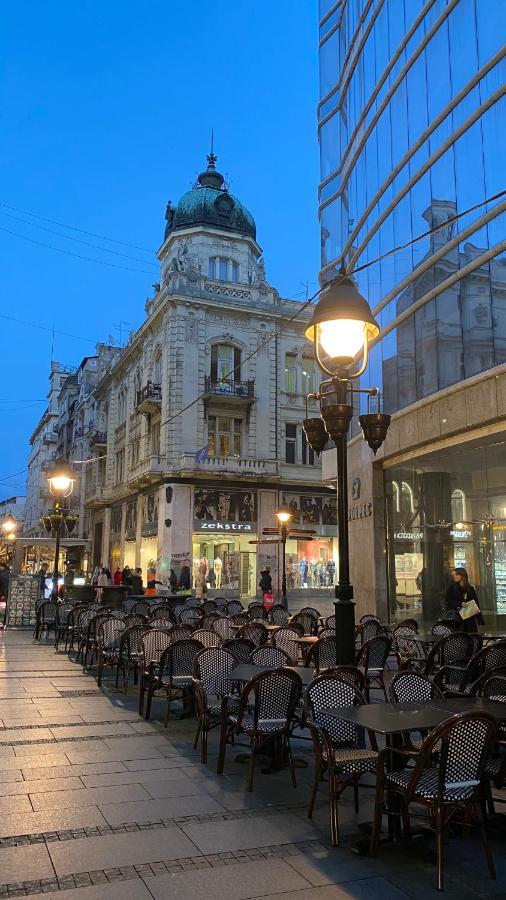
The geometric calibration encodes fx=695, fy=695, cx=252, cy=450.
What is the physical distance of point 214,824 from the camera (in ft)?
16.2

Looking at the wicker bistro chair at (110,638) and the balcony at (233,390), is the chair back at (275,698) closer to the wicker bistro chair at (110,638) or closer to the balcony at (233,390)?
the wicker bistro chair at (110,638)

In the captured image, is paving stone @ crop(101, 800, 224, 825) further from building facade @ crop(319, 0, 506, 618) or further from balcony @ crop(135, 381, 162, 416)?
balcony @ crop(135, 381, 162, 416)

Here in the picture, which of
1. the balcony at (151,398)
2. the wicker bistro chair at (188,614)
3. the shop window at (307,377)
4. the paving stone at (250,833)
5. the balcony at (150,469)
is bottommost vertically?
the paving stone at (250,833)

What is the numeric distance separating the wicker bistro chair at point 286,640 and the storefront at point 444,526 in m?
6.03

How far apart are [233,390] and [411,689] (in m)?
32.8

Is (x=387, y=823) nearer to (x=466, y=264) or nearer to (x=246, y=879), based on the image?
(x=246, y=879)

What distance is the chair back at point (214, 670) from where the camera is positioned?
733 cm

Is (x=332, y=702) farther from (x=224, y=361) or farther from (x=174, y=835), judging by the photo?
(x=224, y=361)

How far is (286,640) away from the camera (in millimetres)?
10039

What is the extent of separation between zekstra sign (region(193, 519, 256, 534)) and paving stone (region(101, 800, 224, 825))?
30.8 metres

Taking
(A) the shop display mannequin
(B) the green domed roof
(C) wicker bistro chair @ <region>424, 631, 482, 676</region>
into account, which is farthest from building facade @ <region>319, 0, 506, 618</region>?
(B) the green domed roof

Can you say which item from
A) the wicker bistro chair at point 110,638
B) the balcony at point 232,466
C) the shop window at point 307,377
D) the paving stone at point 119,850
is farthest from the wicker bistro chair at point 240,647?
the shop window at point 307,377

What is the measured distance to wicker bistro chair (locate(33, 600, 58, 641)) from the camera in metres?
18.3

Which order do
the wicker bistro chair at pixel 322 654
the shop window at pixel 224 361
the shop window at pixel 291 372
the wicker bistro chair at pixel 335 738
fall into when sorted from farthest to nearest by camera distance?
the shop window at pixel 291 372 → the shop window at pixel 224 361 → the wicker bistro chair at pixel 322 654 → the wicker bistro chair at pixel 335 738
